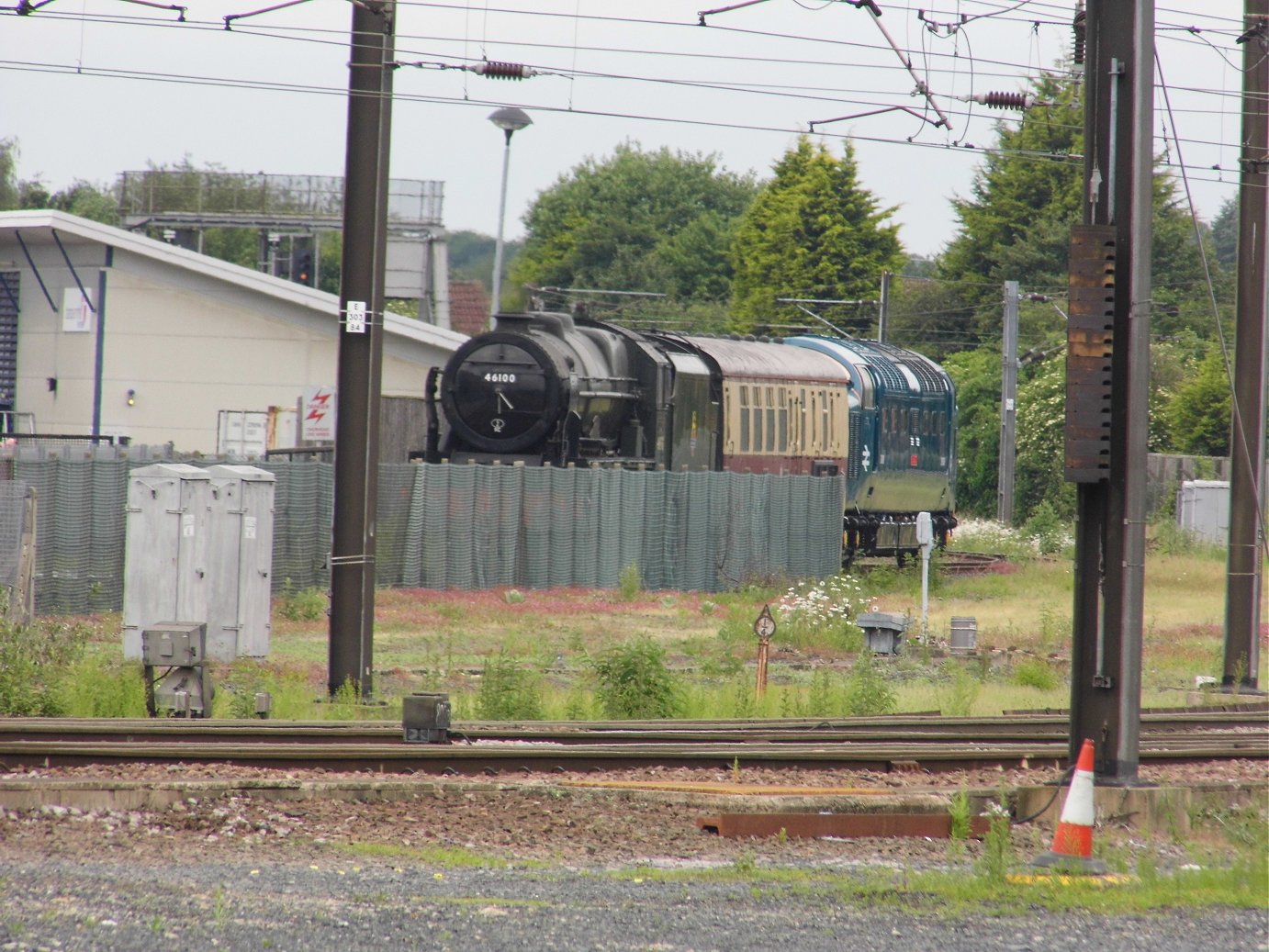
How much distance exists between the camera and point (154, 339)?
39.6 meters

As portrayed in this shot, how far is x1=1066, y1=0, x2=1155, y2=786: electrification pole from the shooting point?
915 cm

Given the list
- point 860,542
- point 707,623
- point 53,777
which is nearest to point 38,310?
point 860,542

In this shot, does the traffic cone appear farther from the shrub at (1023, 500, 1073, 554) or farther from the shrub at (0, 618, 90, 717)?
the shrub at (1023, 500, 1073, 554)

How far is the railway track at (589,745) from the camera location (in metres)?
10.1

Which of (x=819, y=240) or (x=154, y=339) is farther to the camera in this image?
(x=819, y=240)

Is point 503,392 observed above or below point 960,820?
above

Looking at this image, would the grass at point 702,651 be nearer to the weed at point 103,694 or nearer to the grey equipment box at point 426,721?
the weed at point 103,694

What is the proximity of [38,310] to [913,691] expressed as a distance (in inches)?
1214

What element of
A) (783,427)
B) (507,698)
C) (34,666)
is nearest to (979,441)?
(783,427)

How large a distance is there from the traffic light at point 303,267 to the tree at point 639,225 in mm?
24474

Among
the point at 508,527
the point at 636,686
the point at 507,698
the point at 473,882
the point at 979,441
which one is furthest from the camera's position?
the point at 979,441

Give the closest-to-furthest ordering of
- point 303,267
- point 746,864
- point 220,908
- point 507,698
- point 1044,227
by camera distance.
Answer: point 220,908 → point 746,864 → point 507,698 → point 303,267 → point 1044,227

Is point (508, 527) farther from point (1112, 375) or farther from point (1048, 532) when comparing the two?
point (1112, 375)

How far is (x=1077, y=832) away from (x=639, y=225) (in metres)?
81.4
